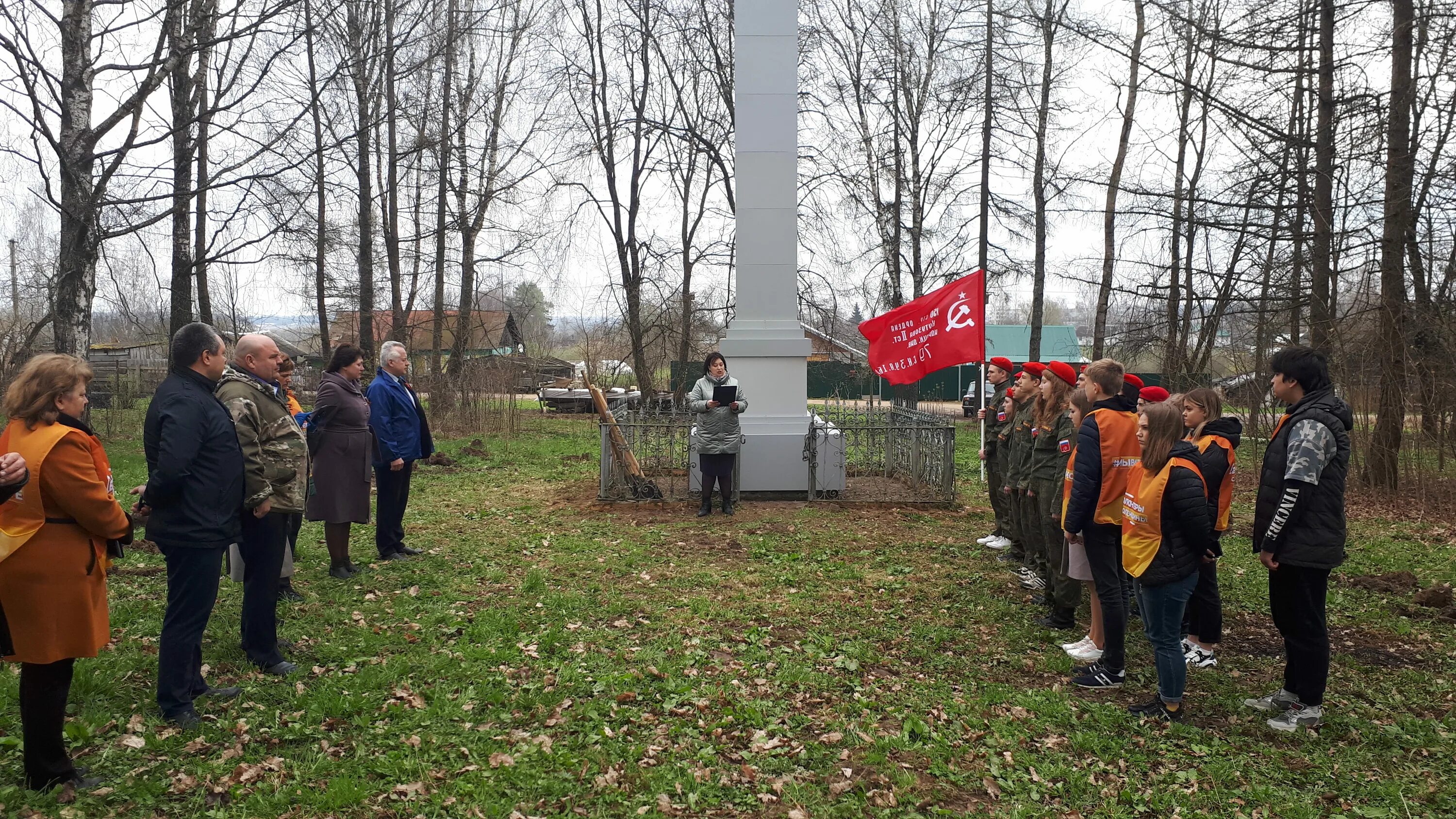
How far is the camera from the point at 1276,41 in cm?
909

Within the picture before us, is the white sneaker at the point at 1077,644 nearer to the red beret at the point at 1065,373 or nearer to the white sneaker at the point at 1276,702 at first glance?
the white sneaker at the point at 1276,702

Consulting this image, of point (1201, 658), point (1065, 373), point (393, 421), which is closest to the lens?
point (1201, 658)

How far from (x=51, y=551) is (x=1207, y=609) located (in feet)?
19.2

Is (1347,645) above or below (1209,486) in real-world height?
below

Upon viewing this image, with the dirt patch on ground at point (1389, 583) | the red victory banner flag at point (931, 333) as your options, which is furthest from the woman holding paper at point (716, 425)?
the dirt patch on ground at point (1389, 583)

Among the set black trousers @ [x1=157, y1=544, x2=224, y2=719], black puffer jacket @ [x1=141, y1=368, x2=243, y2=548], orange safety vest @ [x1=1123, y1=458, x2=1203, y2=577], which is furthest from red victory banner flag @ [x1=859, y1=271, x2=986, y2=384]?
black trousers @ [x1=157, y1=544, x2=224, y2=719]

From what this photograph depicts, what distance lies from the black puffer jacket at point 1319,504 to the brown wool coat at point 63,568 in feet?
16.6

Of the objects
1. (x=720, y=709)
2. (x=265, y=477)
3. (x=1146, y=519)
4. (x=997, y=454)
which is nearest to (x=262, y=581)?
(x=265, y=477)

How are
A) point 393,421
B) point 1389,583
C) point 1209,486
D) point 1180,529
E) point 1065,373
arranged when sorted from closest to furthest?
1. point 1180,529
2. point 1209,486
3. point 1065,373
4. point 1389,583
5. point 393,421

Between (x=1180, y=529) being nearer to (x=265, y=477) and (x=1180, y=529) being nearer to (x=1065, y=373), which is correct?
(x=1065, y=373)

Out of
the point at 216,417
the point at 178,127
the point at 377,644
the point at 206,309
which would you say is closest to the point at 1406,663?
the point at 377,644

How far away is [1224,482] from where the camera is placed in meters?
4.88

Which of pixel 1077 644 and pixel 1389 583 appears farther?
pixel 1389 583

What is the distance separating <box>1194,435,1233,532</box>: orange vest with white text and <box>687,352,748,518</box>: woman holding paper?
4824 millimetres
